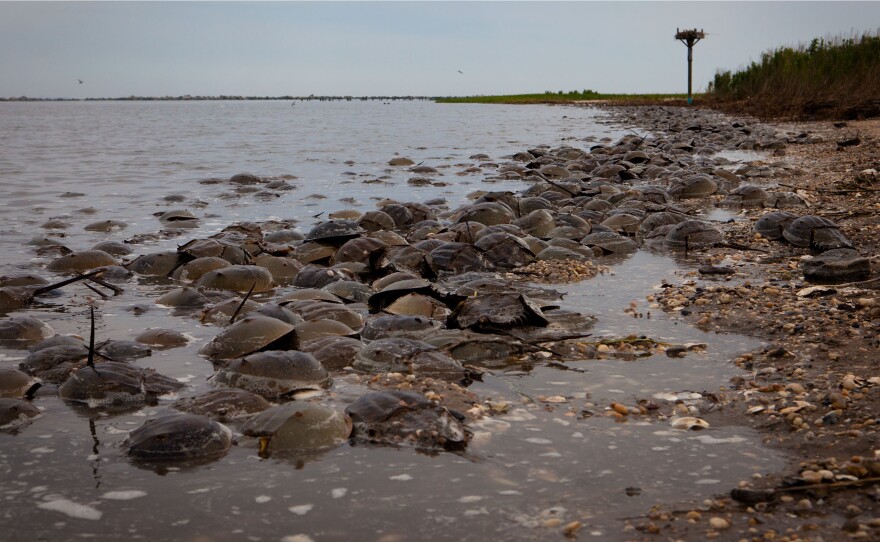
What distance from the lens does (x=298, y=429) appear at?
2.79 m

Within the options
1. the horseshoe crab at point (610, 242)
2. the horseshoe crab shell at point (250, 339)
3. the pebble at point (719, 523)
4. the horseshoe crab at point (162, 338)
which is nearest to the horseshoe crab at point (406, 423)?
the pebble at point (719, 523)

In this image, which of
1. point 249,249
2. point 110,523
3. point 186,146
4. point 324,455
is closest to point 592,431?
point 324,455

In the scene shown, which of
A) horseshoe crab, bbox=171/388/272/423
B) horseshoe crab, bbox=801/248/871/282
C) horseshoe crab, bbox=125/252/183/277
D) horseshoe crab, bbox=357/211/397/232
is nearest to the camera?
horseshoe crab, bbox=171/388/272/423

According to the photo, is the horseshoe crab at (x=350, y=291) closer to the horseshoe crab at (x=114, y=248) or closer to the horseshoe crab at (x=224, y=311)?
the horseshoe crab at (x=224, y=311)

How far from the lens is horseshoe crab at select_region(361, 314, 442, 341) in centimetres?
425

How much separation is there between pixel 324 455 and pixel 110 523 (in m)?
0.74

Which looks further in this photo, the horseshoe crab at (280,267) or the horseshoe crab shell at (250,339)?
the horseshoe crab at (280,267)

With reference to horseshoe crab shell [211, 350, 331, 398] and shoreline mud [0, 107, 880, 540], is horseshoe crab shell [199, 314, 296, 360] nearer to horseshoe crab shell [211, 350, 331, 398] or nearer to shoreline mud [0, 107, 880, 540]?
shoreline mud [0, 107, 880, 540]

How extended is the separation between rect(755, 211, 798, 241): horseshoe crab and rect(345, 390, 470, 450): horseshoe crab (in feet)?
15.4

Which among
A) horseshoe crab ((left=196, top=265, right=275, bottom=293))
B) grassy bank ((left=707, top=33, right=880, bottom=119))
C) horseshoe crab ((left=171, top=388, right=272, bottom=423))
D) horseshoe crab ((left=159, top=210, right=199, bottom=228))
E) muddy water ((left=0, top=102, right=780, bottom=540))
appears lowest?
muddy water ((left=0, top=102, right=780, bottom=540))

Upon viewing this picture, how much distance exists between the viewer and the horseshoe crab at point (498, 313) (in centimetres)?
425

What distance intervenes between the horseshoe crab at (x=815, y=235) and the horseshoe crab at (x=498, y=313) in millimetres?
2941

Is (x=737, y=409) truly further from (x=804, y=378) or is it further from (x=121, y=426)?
(x=121, y=426)

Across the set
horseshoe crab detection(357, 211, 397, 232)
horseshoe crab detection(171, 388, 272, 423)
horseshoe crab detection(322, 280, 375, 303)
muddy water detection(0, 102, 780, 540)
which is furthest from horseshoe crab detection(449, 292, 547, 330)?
horseshoe crab detection(357, 211, 397, 232)
